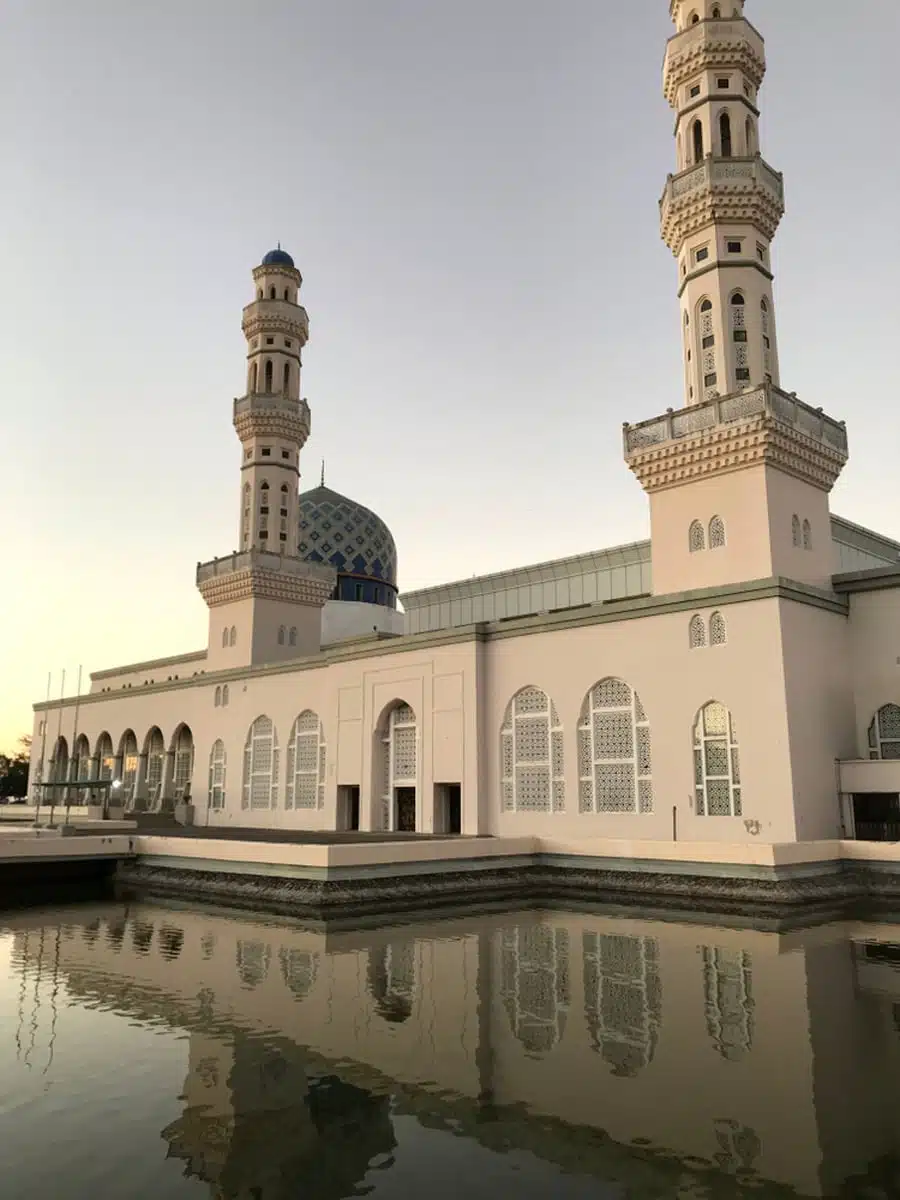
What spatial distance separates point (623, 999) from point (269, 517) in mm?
23156

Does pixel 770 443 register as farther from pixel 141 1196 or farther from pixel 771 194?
pixel 141 1196

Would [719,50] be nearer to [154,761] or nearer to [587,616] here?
[587,616]

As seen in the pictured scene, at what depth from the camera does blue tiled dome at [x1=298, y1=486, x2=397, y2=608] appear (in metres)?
37.4

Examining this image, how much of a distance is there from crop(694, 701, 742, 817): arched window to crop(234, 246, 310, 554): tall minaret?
53.8 ft

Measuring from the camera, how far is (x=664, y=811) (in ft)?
56.2

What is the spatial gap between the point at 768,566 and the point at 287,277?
65.4 ft

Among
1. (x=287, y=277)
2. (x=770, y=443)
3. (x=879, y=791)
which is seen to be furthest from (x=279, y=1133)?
(x=287, y=277)

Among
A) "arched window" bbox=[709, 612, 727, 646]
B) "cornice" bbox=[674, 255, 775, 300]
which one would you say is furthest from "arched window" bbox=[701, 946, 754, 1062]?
"cornice" bbox=[674, 255, 775, 300]

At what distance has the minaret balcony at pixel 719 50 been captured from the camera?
68.4 feet

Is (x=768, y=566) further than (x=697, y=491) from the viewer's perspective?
No

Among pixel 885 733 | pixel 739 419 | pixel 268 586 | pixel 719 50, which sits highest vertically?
pixel 719 50

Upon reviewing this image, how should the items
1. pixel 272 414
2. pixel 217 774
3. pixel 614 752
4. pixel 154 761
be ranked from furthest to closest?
1. pixel 154 761
2. pixel 272 414
3. pixel 217 774
4. pixel 614 752

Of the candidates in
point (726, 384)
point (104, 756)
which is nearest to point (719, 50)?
point (726, 384)

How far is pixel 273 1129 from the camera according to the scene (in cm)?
521
